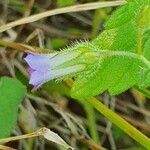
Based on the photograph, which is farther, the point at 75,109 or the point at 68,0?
the point at 75,109

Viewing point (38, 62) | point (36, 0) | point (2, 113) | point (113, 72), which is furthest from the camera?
point (36, 0)

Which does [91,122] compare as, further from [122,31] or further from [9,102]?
[122,31]

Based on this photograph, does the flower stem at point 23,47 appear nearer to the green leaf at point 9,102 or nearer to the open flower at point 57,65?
the green leaf at point 9,102

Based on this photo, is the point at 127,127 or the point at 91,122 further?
the point at 91,122

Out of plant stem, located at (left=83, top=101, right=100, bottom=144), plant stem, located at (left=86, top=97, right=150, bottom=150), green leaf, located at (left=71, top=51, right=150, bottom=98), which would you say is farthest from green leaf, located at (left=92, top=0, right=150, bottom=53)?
plant stem, located at (left=83, top=101, right=100, bottom=144)

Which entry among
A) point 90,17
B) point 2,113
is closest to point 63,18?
point 90,17

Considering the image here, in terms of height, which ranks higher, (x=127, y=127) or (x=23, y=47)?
(x=23, y=47)

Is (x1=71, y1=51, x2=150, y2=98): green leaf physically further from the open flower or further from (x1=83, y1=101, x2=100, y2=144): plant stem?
(x1=83, y1=101, x2=100, y2=144): plant stem

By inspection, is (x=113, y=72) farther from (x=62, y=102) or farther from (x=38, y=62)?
(x=62, y=102)

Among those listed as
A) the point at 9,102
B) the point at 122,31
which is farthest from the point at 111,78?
the point at 9,102
